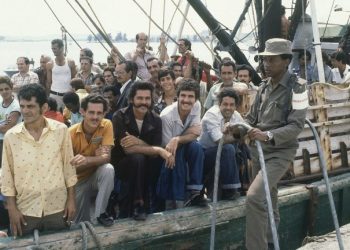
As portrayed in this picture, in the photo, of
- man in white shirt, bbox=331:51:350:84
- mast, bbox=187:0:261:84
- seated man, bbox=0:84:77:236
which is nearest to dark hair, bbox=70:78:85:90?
mast, bbox=187:0:261:84

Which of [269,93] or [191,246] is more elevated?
[269,93]

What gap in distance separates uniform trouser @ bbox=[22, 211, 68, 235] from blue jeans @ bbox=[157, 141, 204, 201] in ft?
3.25

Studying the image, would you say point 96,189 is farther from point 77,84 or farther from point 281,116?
point 77,84

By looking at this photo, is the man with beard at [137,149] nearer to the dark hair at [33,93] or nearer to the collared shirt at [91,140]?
the collared shirt at [91,140]

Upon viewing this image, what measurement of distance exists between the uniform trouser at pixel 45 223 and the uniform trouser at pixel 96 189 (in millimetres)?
337

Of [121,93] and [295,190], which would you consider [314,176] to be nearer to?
[295,190]

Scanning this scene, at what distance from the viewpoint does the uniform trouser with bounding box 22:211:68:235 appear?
393cm

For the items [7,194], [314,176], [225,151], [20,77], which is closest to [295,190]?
[314,176]

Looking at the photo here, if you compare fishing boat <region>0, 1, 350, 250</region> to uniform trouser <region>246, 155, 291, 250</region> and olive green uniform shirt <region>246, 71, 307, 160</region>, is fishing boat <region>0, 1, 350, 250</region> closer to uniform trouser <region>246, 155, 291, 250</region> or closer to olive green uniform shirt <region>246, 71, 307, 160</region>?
uniform trouser <region>246, 155, 291, 250</region>

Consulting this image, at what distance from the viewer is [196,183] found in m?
4.71

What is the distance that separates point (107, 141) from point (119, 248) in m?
0.90

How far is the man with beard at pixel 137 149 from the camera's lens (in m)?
4.41

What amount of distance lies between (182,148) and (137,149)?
1.54 feet

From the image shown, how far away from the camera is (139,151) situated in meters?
4.46
